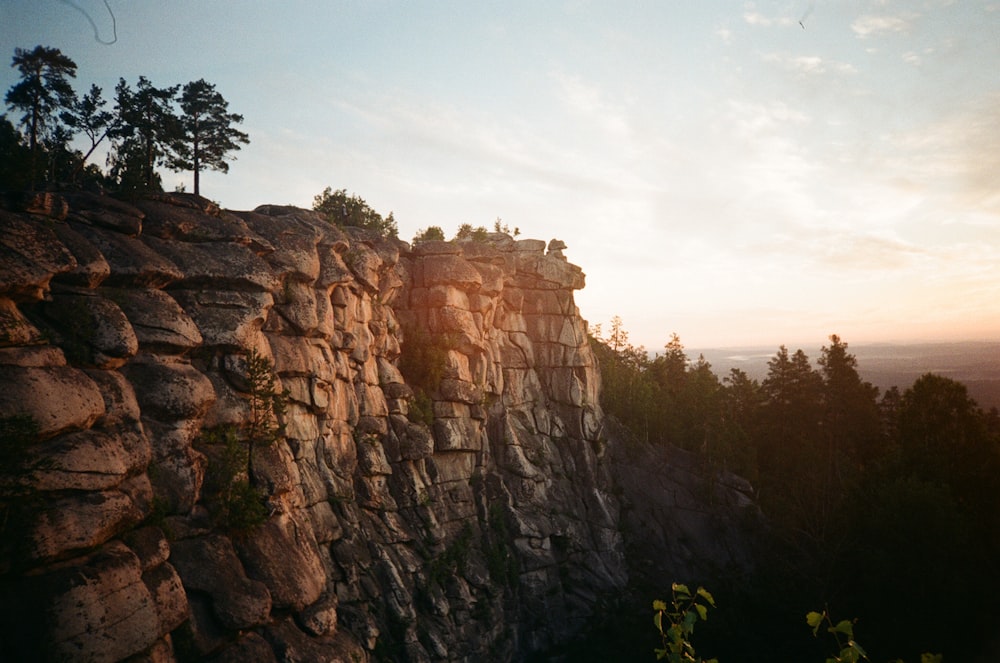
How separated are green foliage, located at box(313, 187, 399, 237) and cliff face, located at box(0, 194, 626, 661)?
6286 mm

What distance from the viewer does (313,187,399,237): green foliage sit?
57.0 meters

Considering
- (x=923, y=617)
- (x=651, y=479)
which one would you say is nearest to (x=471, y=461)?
(x=651, y=479)

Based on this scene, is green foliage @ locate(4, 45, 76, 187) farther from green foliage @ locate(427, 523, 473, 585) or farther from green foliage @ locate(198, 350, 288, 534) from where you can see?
green foliage @ locate(427, 523, 473, 585)

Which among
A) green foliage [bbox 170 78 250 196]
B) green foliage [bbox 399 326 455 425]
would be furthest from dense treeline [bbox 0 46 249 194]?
green foliage [bbox 399 326 455 425]

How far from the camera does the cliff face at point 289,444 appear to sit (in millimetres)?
22828

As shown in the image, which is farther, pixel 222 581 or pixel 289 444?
pixel 289 444

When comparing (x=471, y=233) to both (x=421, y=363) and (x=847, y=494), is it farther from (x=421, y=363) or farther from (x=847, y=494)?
(x=847, y=494)

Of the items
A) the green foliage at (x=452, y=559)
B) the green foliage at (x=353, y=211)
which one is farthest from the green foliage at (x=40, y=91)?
the green foliage at (x=452, y=559)

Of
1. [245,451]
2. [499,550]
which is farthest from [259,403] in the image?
[499,550]

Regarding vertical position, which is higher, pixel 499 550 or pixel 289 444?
pixel 289 444

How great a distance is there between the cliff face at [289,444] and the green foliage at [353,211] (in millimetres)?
6286

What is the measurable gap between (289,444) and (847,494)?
4858cm

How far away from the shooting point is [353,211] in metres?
59.2

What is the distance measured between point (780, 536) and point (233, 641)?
165 ft
